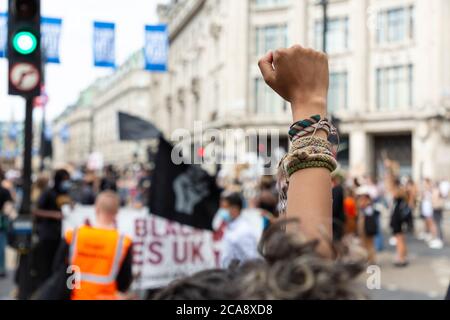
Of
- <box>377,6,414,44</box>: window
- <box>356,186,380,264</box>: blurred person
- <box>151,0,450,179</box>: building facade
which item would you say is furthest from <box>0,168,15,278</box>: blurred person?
<box>377,6,414,44</box>: window

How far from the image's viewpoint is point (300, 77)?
1.50m

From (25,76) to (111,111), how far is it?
3281 inches

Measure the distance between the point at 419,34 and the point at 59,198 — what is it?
91.1ft

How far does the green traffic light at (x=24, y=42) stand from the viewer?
5961mm

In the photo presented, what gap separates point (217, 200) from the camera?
7.20m

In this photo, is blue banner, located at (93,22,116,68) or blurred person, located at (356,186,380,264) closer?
blurred person, located at (356,186,380,264)

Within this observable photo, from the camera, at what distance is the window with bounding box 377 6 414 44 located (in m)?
32.3

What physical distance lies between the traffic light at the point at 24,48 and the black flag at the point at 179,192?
164cm

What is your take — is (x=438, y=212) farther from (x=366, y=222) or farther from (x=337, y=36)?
(x=337, y=36)

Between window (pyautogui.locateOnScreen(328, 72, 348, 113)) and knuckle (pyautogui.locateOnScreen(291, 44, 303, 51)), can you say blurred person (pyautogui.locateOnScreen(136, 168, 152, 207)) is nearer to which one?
knuckle (pyautogui.locateOnScreen(291, 44, 303, 51))

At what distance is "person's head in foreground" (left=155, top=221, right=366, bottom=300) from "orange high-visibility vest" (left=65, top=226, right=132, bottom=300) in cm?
327

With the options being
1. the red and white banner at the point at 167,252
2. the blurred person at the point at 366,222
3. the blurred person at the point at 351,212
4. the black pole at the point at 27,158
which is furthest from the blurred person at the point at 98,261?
the blurred person at the point at 366,222

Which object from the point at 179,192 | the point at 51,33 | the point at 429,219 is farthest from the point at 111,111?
the point at 179,192
